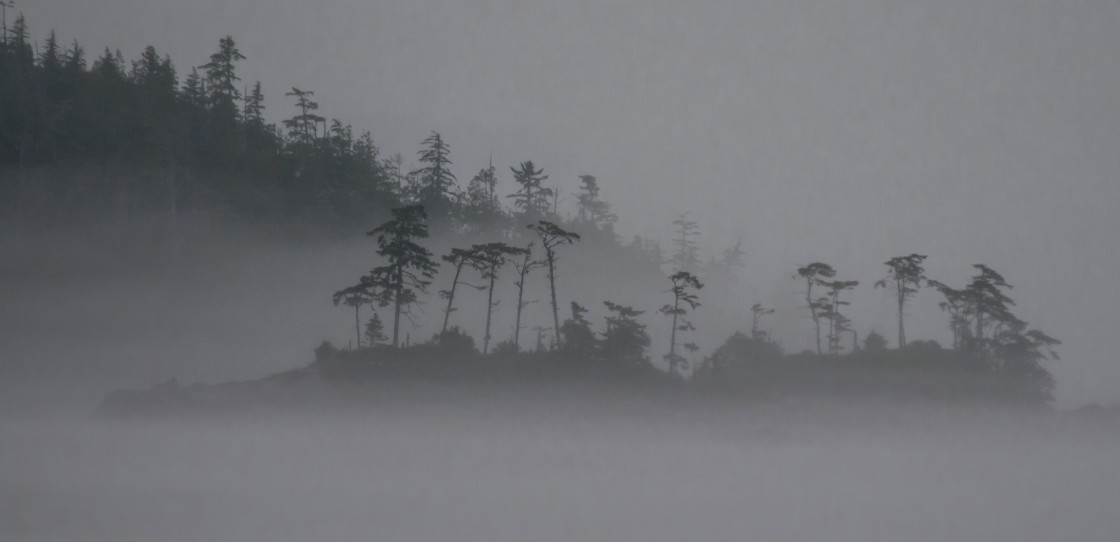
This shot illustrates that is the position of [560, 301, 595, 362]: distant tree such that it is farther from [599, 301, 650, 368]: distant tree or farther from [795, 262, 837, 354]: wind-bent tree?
[795, 262, 837, 354]: wind-bent tree

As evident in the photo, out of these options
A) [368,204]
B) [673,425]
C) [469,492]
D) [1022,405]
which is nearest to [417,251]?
[673,425]

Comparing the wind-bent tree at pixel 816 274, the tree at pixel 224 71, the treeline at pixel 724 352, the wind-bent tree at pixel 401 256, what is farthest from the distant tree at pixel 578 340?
the tree at pixel 224 71

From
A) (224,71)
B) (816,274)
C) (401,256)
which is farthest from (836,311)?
(224,71)

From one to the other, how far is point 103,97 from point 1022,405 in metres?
97.1

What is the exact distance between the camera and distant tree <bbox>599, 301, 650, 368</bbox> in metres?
48.2

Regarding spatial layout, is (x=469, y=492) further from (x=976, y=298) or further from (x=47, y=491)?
(x=976, y=298)

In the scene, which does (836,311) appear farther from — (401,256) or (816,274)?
(401,256)

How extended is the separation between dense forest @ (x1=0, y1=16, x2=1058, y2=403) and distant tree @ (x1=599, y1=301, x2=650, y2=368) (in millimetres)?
97

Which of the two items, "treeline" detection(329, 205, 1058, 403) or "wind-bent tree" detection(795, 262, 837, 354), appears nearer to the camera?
"treeline" detection(329, 205, 1058, 403)

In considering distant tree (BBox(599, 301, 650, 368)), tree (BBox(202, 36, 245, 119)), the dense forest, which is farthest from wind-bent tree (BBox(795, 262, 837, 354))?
tree (BBox(202, 36, 245, 119))

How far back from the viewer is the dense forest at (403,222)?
49.3m

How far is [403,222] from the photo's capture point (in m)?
49.1

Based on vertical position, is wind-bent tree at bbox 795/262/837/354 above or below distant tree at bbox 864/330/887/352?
above

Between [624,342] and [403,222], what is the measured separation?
1712cm
